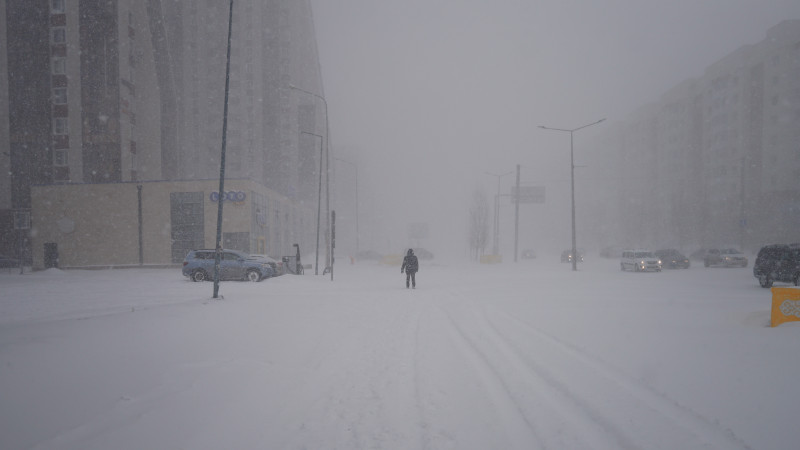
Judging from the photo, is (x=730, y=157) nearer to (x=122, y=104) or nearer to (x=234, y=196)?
(x=234, y=196)

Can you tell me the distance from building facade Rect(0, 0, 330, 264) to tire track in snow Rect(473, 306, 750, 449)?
23122 millimetres

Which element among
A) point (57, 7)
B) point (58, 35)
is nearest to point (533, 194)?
point (58, 35)

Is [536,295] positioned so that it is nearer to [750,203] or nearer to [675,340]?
[675,340]

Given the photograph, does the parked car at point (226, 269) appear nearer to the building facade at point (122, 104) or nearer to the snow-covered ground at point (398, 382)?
the building facade at point (122, 104)

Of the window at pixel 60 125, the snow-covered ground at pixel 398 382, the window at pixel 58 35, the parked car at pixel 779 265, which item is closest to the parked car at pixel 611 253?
the parked car at pixel 779 265

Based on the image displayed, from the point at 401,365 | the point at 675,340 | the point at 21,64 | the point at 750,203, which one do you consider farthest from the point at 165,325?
the point at 750,203

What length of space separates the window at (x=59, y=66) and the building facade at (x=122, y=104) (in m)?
0.10

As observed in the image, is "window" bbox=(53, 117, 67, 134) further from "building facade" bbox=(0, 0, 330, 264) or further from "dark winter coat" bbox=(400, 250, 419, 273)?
"dark winter coat" bbox=(400, 250, 419, 273)

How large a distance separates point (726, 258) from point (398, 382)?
33.6m

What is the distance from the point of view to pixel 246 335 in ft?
24.5

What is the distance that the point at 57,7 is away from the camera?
37.8 meters

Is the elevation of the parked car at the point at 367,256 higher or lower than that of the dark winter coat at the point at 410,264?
lower

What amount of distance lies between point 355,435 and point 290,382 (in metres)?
1.74

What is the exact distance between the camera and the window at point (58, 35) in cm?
3759
